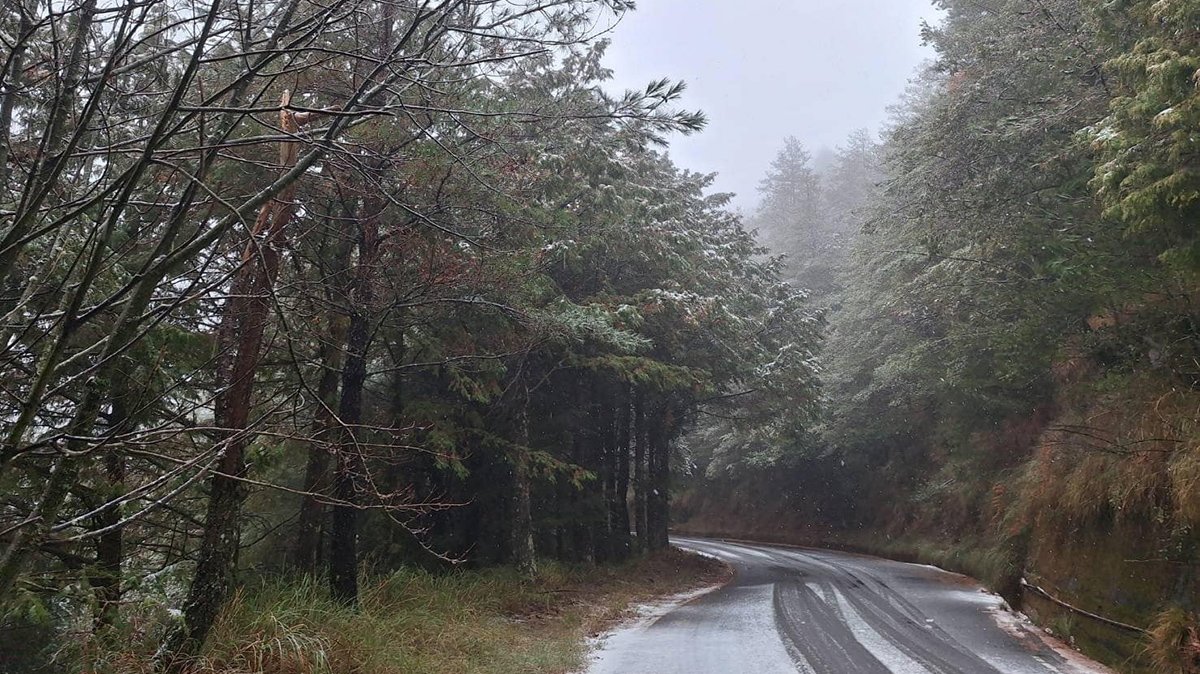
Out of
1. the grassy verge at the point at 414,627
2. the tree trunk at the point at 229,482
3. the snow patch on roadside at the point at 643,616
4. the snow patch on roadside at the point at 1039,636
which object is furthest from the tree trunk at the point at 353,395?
the snow patch on roadside at the point at 1039,636

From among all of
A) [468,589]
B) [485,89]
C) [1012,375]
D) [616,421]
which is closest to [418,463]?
[468,589]

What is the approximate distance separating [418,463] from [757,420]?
35.1 feet

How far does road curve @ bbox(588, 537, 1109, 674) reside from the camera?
775 cm

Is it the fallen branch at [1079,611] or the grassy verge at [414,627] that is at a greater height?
the fallen branch at [1079,611]

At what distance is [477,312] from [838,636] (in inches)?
253

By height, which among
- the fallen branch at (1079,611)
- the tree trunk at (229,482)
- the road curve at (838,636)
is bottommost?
the road curve at (838,636)

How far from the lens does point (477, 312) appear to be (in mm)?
10523

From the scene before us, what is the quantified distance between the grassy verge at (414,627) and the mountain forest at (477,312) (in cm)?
20

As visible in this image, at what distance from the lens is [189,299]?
2.34m

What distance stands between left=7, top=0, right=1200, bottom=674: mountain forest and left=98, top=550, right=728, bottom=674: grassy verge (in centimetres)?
20

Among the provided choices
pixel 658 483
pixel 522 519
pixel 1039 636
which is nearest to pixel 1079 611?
pixel 1039 636

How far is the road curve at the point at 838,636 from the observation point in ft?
25.4

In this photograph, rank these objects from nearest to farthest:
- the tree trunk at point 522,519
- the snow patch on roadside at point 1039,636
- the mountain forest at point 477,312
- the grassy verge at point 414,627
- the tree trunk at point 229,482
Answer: the mountain forest at point 477,312 < the tree trunk at point 229,482 < the grassy verge at point 414,627 < the snow patch on roadside at point 1039,636 < the tree trunk at point 522,519

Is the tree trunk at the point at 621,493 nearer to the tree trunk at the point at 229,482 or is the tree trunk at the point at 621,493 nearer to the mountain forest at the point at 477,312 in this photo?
the mountain forest at the point at 477,312
